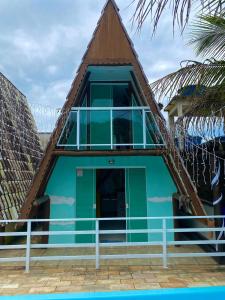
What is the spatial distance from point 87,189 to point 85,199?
1.16 feet

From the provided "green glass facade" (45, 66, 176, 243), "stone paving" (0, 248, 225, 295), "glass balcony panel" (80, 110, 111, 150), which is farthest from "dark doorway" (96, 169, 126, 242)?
"stone paving" (0, 248, 225, 295)

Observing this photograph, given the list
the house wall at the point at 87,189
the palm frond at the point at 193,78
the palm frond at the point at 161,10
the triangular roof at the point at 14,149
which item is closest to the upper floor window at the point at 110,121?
the house wall at the point at 87,189

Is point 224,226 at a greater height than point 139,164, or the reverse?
point 139,164

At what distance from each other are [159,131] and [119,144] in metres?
1.47

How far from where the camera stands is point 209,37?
16.7 feet

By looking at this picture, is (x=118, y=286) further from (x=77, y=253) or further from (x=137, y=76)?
(x=137, y=76)

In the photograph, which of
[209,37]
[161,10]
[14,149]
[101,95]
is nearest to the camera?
[161,10]

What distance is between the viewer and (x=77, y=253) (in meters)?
8.84

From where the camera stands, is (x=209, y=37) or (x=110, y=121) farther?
(x=110, y=121)

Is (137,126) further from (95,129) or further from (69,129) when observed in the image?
(69,129)

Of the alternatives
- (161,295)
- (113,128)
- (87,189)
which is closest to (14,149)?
(87,189)

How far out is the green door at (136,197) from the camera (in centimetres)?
1002

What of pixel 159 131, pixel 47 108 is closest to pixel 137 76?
pixel 159 131

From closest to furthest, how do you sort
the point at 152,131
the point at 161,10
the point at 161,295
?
the point at 161,10 → the point at 161,295 → the point at 152,131
